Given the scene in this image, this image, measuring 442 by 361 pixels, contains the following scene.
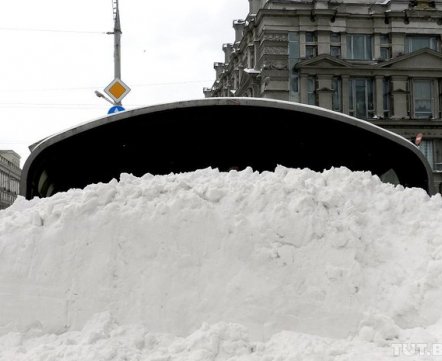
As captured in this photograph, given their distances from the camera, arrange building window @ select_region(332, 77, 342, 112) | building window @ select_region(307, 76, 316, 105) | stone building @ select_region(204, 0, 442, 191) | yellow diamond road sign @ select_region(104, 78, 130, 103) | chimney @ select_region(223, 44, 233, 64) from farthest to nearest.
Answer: chimney @ select_region(223, 44, 233, 64)
building window @ select_region(332, 77, 342, 112)
building window @ select_region(307, 76, 316, 105)
stone building @ select_region(204, 0, 442, 191)
yellow diamond road sign @ select_region(104, 78, 130, 103)

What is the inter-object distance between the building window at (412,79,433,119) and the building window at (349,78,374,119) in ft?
7.82

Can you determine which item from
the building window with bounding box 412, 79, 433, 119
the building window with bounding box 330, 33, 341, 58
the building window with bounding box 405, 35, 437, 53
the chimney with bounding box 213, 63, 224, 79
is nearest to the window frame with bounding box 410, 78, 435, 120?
the building window with bounding box 412, 79, 433, 119

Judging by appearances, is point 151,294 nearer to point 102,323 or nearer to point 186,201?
point 102,323

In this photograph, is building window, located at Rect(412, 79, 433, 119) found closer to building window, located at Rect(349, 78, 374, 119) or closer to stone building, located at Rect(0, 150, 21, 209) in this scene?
building window, located at Rect(349, 78, 374, 119)

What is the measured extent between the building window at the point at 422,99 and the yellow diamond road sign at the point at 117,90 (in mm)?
19460

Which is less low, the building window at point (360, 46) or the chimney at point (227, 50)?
the chimney at point (227, 50)

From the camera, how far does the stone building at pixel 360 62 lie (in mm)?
26859

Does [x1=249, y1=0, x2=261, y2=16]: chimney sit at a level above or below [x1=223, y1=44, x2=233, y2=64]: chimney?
below

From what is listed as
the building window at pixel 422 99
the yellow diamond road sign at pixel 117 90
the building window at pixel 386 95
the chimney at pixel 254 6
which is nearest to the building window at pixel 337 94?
the building window at pixel 386 95

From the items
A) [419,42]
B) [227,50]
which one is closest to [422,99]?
[419,42]

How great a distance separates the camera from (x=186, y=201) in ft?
17.5

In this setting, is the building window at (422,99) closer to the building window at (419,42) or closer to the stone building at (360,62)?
the stone building at (360,62)

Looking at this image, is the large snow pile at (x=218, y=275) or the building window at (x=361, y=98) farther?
the building window at (x=361, y=98)

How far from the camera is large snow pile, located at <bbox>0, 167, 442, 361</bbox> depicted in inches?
169
